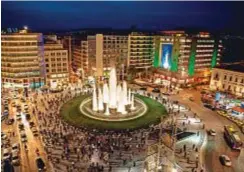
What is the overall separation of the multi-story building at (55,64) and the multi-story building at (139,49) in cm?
2703

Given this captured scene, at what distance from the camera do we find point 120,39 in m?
98.2

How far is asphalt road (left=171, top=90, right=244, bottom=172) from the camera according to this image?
39.1 metres

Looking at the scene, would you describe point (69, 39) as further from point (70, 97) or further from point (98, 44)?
point (70, 97)

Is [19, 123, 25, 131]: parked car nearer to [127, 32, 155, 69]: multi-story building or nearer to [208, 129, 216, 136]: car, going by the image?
[208, 129, 216, 136]: car

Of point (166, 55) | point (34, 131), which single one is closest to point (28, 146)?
point (34, 131)

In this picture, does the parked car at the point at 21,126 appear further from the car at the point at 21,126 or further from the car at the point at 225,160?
the car at the point at 225,160

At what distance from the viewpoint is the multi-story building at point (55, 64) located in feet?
284

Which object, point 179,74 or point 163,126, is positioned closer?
point 163,126

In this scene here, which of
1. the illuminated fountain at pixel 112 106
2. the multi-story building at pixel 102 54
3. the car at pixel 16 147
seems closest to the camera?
the car at pixel 16 147

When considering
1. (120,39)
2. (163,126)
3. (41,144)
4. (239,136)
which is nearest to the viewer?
(41,144)

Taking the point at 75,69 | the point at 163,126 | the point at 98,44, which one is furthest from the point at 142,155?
the point at 75,69

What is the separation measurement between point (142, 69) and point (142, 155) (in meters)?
63.5

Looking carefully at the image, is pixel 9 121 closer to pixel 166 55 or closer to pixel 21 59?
pixel 21 59

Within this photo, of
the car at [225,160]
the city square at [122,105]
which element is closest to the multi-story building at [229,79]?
the city square at [122,105]
